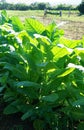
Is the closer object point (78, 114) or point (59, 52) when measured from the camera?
point (78, 114)

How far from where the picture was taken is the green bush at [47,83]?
2.91 m

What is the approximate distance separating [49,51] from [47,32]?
0.67 m

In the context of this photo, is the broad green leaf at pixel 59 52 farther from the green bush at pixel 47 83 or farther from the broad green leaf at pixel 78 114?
the broad green leaf at pixel 78 114

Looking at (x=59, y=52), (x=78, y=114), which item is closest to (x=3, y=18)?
(x=59, y=52)

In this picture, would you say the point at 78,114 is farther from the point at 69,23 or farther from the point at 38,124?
the point at 69,23

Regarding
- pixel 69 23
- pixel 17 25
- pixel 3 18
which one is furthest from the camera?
pixel 69 23

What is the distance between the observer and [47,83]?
3113mm

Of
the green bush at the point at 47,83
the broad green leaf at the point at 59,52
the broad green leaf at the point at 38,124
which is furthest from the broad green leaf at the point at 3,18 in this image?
the broad green leaf at the point at 38,124

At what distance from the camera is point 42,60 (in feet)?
10.5

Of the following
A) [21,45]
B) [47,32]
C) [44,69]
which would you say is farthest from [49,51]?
[47,32]

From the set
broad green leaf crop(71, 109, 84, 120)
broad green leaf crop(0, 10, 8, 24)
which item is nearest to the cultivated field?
broad green leaf crop(0, 10, 8, 24)

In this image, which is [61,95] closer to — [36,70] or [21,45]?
[36,70]

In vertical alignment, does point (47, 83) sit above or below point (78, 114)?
above

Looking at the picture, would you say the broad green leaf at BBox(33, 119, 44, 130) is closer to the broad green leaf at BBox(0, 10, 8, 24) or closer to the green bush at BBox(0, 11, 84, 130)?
the green bush at BBox(0, 11, 84, 130)
